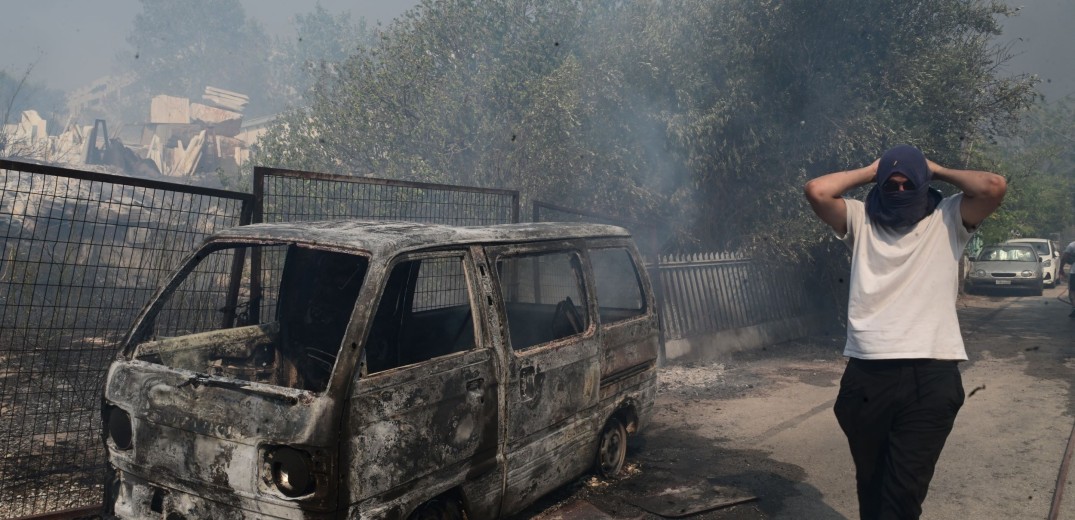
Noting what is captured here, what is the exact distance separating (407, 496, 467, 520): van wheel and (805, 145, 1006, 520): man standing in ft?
6.64

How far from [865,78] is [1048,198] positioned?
77.4ft

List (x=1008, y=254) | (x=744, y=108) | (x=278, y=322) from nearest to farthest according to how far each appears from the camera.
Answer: (x=278, y=322), (x=744, y=108), (x=1008, y=254)

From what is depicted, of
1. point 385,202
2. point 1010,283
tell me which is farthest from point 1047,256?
point 385,202

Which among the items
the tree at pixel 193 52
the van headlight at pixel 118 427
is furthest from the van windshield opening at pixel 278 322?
the tree at pixel 193 52

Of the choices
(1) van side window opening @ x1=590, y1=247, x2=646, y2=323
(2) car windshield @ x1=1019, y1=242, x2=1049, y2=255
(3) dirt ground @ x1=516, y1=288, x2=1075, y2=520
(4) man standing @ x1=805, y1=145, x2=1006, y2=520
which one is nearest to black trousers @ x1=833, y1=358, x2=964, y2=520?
(4) man standing @ x1=805, y1=145, x2=1006, y2=520

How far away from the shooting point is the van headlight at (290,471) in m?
3.21

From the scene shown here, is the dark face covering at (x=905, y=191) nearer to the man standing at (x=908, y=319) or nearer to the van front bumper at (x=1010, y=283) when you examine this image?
the man standing at (x=908, y=319)

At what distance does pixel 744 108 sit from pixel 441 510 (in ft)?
34.4

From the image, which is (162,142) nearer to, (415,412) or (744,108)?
(744,108)

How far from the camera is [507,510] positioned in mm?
4320

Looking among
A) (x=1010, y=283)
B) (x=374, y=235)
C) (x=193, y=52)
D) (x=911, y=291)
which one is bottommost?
(x=374, y=235)

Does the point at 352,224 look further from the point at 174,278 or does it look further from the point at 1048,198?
the point at 1048,198

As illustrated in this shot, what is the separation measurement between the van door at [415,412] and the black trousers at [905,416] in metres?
1.87

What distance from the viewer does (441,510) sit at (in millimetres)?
3918
